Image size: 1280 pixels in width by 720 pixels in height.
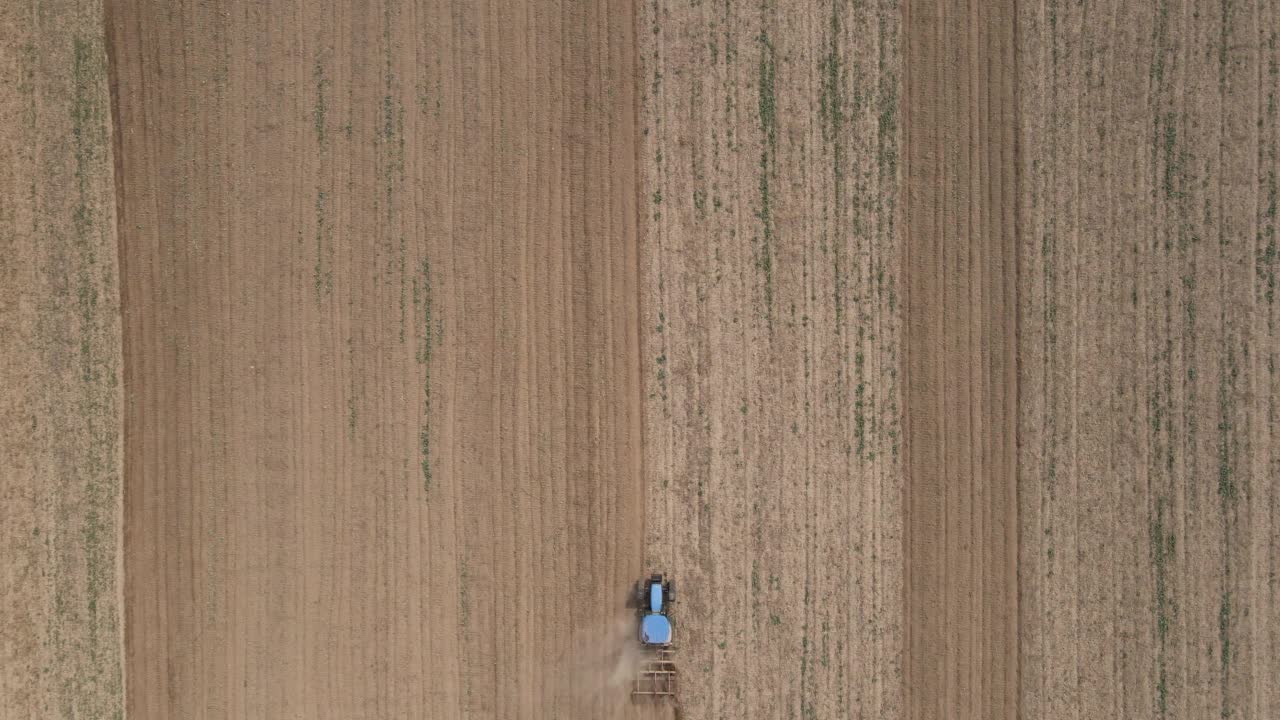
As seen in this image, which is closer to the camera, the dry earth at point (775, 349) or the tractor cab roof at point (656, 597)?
the tractor cab roof at point (656, 597)

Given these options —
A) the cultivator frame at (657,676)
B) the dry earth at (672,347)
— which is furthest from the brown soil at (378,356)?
the cultivator frame at (657,676)

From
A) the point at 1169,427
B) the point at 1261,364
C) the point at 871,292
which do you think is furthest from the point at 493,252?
the point at 1261,364

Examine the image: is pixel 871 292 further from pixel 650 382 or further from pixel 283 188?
pixel 283 188

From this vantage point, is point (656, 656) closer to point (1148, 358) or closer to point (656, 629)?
point (656, 629)

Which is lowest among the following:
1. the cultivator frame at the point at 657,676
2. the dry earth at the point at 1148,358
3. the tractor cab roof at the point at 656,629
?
the cultivator frame at the point at 657,676

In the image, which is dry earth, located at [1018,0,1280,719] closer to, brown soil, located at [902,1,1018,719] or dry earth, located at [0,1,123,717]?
brown soil, located at [902,1,1018,719]

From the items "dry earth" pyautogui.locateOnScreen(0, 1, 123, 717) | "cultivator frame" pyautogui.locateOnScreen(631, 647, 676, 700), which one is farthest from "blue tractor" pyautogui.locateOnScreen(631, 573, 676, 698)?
"dry earth" pyautogui.locateOnScreen(0, 1, 123, 717)

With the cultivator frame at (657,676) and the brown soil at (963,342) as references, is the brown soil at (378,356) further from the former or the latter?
the brown soil at (963,342)
